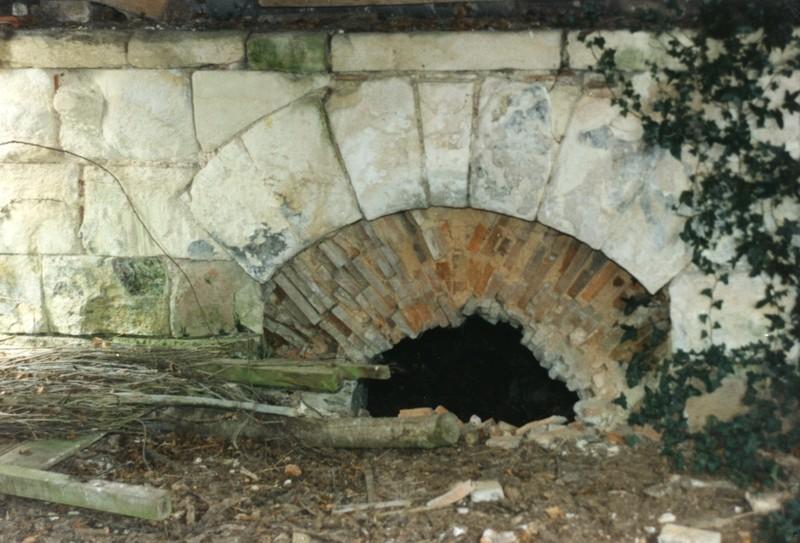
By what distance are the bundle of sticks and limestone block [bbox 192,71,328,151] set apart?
0.92 meters

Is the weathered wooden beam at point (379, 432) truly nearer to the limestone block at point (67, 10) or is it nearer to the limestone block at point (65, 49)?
the limestone block at point (65, 49)

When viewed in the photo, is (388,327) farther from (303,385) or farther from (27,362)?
(27,362)

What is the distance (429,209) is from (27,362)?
1791mm

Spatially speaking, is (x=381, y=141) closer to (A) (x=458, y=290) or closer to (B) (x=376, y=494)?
(A) (x=458, y=290)

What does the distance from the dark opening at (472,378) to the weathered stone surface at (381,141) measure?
4.07ft

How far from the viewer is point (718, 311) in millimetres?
3186

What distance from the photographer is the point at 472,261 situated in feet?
11.6

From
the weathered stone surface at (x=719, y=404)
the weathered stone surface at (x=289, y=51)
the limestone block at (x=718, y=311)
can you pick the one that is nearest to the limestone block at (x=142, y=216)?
the weathered stone surface at (x=289, y=51)

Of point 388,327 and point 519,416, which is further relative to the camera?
point 519,416

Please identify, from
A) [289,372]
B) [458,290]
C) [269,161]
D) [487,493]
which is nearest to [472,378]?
[458,290]

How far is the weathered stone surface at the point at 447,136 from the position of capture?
10.4 feet

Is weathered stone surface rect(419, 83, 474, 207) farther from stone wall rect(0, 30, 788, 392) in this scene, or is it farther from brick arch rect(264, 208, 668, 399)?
brick arch rect(264, 208, 668, 399)

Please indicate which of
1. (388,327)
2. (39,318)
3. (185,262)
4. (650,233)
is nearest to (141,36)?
(185,262)

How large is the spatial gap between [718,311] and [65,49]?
9.07 feet
